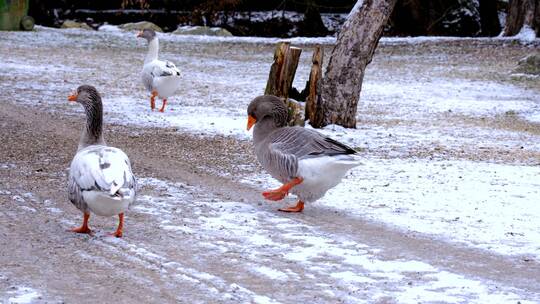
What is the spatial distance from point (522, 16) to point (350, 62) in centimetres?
1475

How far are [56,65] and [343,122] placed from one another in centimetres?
844

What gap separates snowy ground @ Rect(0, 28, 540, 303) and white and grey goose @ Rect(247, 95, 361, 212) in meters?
0.29

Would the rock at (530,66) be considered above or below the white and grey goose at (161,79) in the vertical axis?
above

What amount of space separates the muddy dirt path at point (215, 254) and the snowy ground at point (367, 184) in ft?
0.07

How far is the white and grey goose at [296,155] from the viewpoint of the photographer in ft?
23.5

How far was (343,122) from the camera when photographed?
40.7ft

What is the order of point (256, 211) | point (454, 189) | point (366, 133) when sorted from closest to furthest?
point (256, 211) → point (454, 189) → point (366, 133)

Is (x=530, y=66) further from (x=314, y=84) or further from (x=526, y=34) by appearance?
(x=314, y=84)

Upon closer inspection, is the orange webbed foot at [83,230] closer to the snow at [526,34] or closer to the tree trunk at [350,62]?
the tree trunk at [350,62]

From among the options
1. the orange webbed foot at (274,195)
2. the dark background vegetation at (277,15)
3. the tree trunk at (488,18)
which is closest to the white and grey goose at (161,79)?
the orange webbed foot at (274,195)

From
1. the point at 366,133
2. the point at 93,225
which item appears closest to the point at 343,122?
the point at 366,133

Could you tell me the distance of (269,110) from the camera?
7.80 metres

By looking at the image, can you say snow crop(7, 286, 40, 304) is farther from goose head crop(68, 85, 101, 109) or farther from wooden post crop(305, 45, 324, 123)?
wooden post crop(305, 45, 324, 123)

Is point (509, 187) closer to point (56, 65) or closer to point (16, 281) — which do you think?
point (16, 281)
